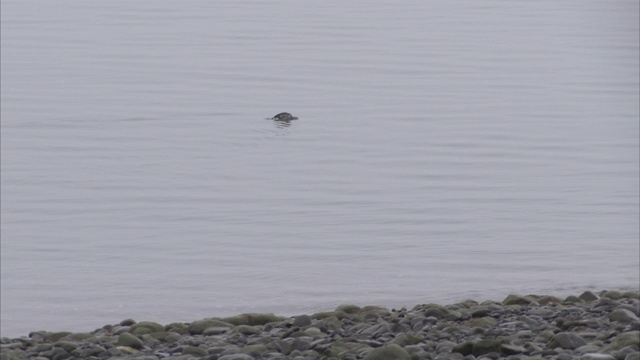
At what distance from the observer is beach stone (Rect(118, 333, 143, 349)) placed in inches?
261

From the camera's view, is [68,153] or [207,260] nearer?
[207,260]

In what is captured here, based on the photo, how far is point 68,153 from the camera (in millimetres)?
18734

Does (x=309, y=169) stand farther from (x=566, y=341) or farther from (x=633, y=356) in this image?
(x=633, y=356)

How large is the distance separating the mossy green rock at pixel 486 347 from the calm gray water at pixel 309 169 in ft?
4.02

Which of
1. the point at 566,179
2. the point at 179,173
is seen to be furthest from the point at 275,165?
the point at 566,179

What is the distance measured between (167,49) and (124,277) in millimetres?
20584

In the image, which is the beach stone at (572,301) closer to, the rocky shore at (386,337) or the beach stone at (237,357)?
the rocky shore at (386,337)

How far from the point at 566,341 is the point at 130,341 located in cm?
245

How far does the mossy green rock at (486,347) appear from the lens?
5.38 m

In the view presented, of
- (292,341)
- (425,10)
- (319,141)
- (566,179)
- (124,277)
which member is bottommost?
(292,341)

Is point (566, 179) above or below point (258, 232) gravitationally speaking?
above

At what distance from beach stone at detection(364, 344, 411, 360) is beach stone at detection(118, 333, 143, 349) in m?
1.80

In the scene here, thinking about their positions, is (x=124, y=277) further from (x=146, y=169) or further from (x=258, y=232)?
(x=146, y=169)

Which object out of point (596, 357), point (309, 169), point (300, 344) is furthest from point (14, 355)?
point (309, 169)
